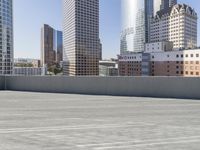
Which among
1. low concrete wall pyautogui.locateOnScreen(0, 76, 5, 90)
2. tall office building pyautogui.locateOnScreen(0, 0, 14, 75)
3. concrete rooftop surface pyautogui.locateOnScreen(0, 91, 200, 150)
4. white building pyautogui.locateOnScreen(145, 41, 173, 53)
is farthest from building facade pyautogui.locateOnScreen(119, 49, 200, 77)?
concrete rooftop surface pyautogui.locateOnScreen(0, 91, 200, 150)

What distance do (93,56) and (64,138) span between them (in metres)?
185

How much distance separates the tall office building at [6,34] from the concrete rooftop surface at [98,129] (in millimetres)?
101712

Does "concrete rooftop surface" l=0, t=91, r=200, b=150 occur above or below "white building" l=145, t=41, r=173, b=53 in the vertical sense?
below

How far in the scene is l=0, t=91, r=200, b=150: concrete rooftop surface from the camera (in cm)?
617

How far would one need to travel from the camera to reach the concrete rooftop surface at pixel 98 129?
243 inches

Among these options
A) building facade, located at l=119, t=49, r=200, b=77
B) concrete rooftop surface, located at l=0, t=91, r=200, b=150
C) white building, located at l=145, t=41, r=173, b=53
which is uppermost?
white building, located at l=145, t=41, r=173, b=53

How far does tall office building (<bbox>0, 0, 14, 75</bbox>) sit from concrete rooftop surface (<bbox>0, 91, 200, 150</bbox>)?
334 ft

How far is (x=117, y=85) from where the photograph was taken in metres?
18.0

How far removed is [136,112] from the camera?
11.2 metres

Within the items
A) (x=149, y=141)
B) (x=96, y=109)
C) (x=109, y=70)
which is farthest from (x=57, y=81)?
(x=109, y=70)

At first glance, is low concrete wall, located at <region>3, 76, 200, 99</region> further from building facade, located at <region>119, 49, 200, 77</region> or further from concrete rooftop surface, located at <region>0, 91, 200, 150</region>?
building facade, located at <region>119, 49, 200, 77</region>

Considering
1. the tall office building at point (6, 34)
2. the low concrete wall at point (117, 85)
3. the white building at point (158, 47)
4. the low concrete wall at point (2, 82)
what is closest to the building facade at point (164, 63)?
the white building at point (158, 47)

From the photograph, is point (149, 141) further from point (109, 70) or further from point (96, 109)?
point (109, 70)

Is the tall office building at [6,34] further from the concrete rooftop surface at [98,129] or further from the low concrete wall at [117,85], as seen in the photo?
the concrete rooftop surface at [98,129]
